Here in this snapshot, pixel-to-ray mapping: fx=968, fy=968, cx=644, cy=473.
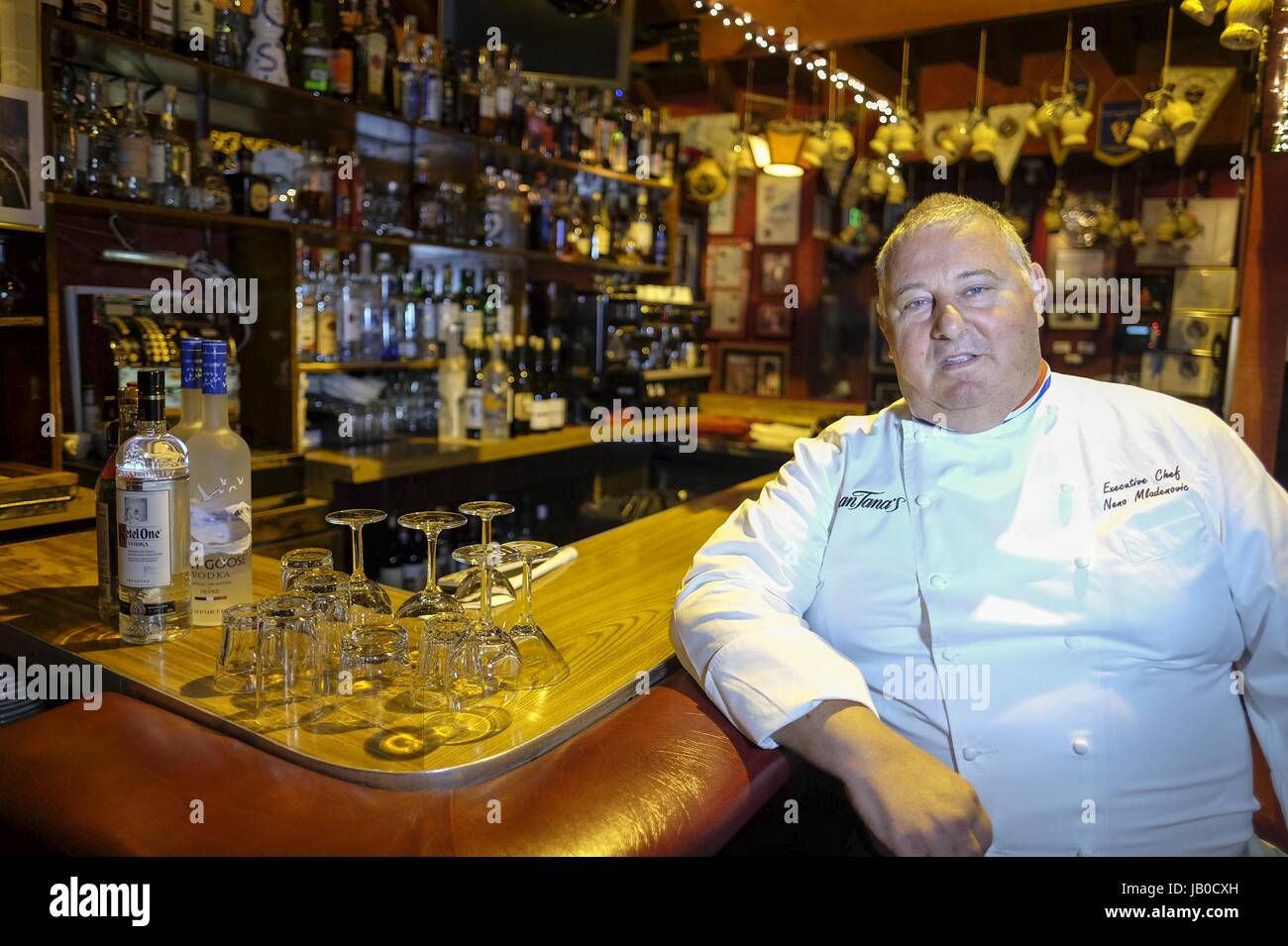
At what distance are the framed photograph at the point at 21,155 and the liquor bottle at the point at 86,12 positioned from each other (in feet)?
0.79

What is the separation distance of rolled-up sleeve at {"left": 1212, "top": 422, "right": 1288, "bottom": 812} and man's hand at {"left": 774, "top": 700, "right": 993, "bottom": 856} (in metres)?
0.61

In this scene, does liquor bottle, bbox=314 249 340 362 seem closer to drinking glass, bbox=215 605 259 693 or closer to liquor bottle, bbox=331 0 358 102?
liquor bottle, bbox=331 0 358 102

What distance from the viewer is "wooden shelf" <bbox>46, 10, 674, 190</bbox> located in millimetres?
2457

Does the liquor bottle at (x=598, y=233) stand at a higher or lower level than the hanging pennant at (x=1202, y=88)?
lower

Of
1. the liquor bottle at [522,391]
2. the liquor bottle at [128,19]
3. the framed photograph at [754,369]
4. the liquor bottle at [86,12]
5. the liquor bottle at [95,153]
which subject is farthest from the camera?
the framed photograph at [754,369]

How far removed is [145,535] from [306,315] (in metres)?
2.07

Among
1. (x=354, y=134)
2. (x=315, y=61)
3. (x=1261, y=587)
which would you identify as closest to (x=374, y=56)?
(x=315, y=61)

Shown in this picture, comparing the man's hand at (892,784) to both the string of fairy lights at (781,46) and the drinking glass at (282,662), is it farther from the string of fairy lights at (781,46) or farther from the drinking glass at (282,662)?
the string of fairy lights at (781,46)

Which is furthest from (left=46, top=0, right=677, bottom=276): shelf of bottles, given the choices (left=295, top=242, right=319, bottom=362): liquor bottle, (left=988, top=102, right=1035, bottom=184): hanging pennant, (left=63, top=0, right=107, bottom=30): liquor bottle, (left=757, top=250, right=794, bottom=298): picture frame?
(left=757, top=250, right=794, bottom=298): picture frame

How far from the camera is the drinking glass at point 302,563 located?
1.36 metres

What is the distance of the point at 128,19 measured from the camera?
8.27 feet

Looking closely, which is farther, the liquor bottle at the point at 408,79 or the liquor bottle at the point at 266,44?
the liquor bottle at the point at 408,79

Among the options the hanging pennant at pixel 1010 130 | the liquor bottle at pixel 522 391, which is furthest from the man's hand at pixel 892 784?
the hanging pennant at pixel 1010 130

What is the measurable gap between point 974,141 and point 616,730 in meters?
5.09
